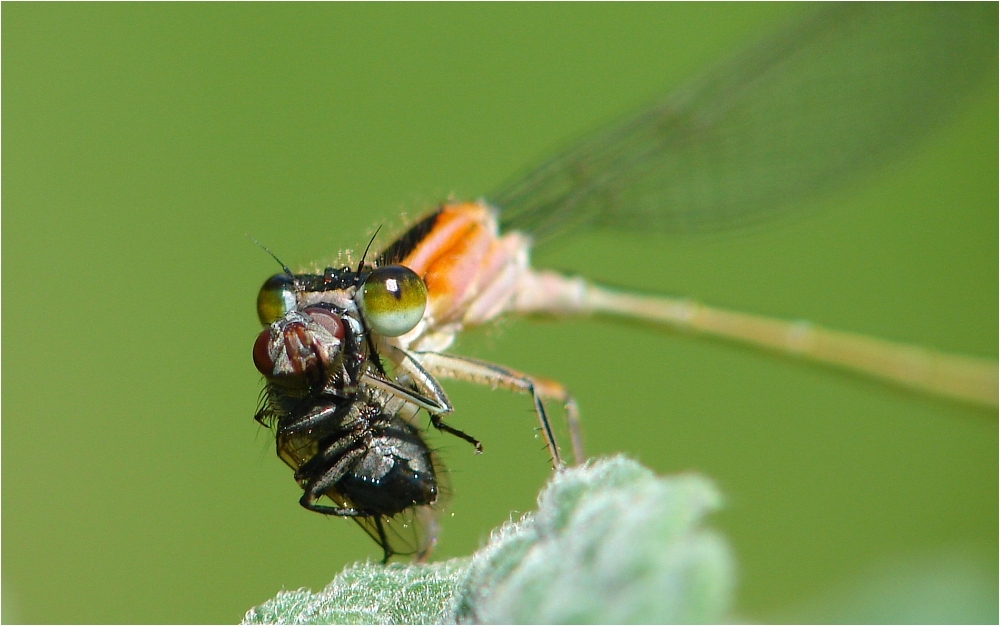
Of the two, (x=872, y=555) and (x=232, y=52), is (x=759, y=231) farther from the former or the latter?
(x=232, y=52)

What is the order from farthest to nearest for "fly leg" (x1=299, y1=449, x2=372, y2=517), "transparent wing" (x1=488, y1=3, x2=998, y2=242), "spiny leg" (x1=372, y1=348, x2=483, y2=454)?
"transparent wing" (x1=488, y1=3, x2=998, y2=242), "spiny leg" (x1=372, y1=348, x2=483, y2=454), "fly leg" (x1=299, y1=449, x2=372, y2=517)

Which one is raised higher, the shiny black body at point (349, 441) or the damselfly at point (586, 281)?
the damselfly at point (586, 281)

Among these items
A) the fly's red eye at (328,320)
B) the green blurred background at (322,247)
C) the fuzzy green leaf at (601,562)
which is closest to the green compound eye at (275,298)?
the fly's red eye at (328,320)

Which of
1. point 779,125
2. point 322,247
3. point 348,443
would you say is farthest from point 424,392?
point 779,125

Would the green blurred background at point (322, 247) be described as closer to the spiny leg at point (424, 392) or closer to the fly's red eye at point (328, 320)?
the spiny leg at point (424, 392)

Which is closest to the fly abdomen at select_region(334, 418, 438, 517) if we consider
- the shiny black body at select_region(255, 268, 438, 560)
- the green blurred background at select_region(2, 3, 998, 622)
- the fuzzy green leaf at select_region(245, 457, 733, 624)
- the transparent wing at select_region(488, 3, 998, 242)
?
the shiny black body at select_region(255, 268, 438, 560)

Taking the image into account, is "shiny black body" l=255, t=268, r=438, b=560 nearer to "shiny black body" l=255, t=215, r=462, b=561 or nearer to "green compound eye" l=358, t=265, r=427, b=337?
"shiny black body" l=255, t=215, r=462, b=561
